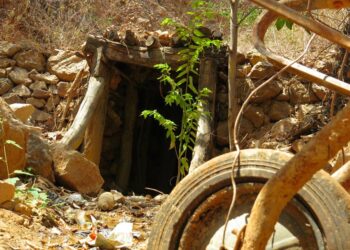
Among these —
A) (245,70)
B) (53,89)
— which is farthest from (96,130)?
(53,89)

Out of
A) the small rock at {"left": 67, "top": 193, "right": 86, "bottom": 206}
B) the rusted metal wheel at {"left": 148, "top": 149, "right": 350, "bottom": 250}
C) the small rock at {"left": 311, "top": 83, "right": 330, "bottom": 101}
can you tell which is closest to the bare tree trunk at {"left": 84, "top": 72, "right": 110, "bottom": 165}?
the small rock at {"left": 67, "top": 193, "right": 86, "bottom": 206}

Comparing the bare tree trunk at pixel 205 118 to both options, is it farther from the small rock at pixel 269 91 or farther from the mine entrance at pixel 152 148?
the mine entrance at pixel 152 148

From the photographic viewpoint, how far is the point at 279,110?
639 centimetres

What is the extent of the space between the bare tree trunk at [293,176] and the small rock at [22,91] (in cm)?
667

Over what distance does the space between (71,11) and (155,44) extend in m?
3.95

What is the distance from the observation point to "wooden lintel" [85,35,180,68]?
6.34 meters

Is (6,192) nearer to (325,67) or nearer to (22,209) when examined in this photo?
(22,209)

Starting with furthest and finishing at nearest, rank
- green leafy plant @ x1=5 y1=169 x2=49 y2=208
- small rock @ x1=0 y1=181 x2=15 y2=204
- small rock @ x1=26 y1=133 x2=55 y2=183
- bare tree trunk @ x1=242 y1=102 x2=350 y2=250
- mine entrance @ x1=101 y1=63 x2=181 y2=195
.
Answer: mine entrance @ x1=101 y1=63 x2=181 y2=195 → small rock @ x1=26 y1=133 x2=55 y2=183 → green leafy plant @ x1=5 y1=169 x2=49 y2=208 → small rock @ x1=0 y1=181 x2=15 y2=204 → bare tree trunk @ x1=242 y1=102 x2=350 y2=250

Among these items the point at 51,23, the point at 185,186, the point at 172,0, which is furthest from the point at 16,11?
the point at 185,186

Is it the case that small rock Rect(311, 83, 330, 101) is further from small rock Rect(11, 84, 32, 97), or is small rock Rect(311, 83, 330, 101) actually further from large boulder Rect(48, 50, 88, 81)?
small rock Rect(11, 84, 32, 97)

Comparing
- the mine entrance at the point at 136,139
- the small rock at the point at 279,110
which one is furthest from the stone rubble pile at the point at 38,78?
the small rock at the point at 279,110

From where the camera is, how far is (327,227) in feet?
7.01

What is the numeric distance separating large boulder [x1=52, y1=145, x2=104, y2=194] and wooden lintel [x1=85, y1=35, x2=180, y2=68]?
1443 millimetres

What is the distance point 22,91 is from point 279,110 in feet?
11.6
